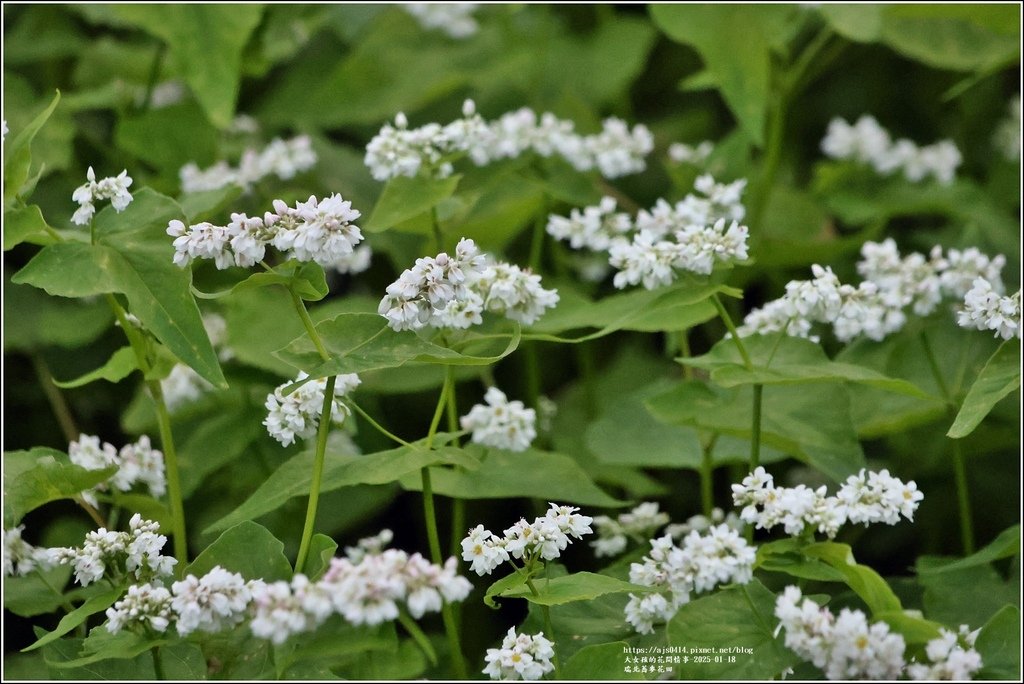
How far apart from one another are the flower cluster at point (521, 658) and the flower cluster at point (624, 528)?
0.30m

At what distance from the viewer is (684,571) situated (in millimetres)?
1029

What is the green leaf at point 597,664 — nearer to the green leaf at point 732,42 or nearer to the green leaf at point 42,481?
the green leaf at point 42,481

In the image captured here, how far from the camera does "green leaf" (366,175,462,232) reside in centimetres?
134

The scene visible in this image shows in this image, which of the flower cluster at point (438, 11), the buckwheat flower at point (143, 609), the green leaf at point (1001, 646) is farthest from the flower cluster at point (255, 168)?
the green leaf at point (1001, 646)

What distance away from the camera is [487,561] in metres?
0.97

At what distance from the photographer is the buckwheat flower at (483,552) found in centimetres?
97

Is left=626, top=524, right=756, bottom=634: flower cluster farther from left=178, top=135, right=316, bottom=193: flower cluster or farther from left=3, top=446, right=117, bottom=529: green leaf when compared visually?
left=178, top=135, right=316, bottom=193: flower cluster

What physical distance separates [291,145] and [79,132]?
560 mm

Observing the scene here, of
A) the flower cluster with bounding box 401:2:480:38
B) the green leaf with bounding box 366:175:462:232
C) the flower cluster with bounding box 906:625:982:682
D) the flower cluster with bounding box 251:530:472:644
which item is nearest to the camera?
the flower cluster with bounding box 251:530:472:644

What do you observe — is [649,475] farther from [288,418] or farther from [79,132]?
[79,132]

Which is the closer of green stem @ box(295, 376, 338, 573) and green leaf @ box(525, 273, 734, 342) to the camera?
green stem @ box(295, 376, 338, 573)

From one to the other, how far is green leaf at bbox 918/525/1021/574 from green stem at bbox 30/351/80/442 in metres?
1.21

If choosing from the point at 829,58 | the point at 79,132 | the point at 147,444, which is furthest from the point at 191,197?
the point at 829,58

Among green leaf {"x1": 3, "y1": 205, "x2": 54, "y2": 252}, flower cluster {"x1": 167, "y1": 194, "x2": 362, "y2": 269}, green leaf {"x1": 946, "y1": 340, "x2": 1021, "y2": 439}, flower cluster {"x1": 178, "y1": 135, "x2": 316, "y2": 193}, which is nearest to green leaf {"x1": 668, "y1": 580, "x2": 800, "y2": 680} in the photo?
green leaf {"x1": 946, "y1": 340, "x2": 1021, "y2": 439}
